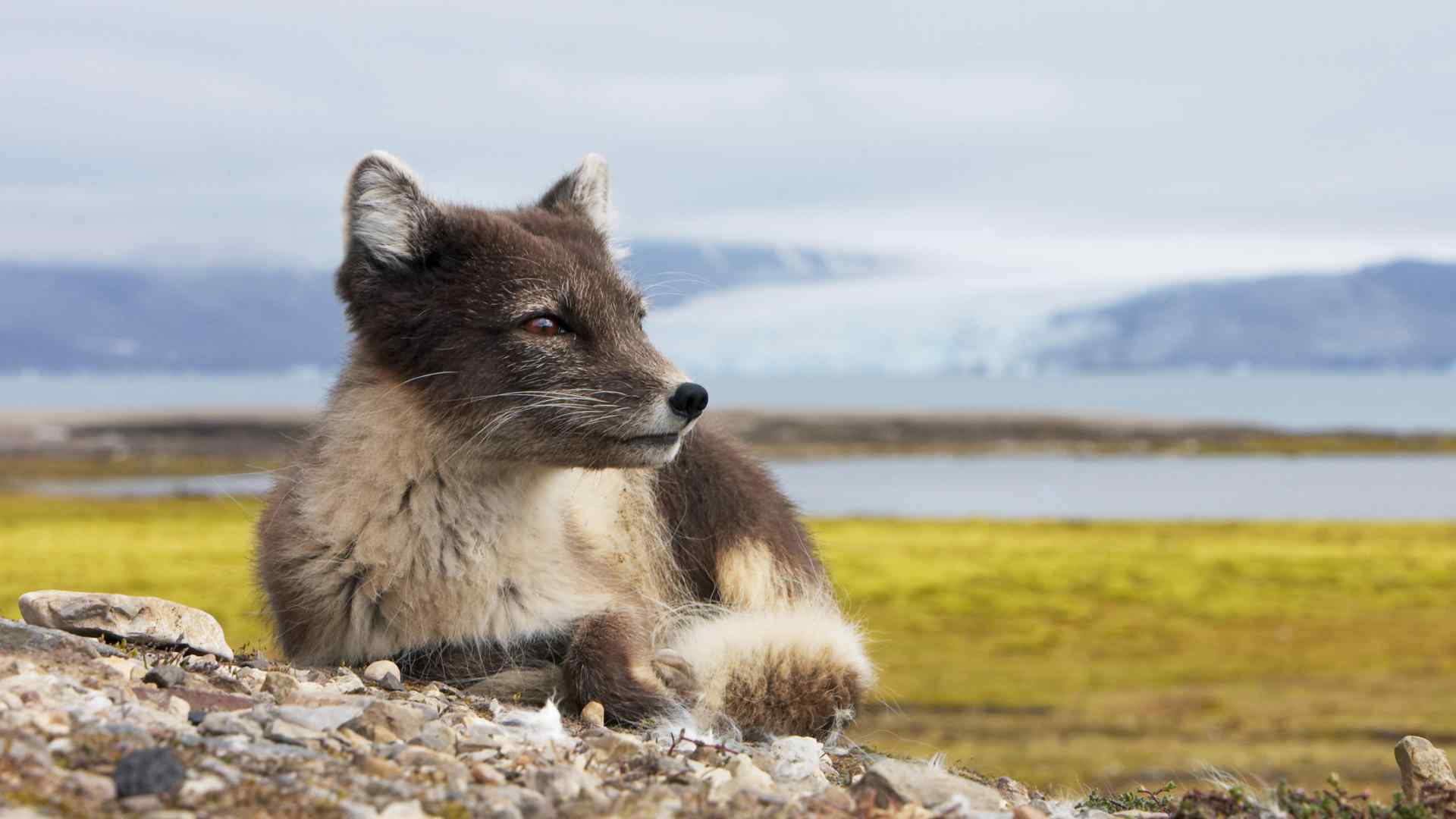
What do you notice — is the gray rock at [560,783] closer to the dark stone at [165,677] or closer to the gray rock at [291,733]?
the gray rock at [291,733]

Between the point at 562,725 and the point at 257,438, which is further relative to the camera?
the point at 257,438

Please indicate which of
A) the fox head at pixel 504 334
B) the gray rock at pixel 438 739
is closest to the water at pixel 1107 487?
the fox head at pixel 504 334

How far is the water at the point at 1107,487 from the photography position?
72625 millimetres

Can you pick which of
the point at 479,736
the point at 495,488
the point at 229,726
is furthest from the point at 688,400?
the point at 229,726

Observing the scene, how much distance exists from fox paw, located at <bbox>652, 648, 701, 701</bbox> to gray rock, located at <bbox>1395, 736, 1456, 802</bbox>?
2.83 m

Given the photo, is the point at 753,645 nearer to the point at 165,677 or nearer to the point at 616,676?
the point at 616,676

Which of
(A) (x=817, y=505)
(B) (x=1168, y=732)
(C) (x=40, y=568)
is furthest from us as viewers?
(A) (x=817, y=505)

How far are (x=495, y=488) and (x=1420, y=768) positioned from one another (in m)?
3.95

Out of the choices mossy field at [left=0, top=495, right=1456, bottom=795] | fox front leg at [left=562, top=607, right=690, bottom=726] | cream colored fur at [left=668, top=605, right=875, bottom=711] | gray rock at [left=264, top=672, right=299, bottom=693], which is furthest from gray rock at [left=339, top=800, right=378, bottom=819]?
mossy field at [left=0, top=495, right=1456, bottom=795]

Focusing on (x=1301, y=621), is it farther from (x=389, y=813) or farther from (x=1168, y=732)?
(x=389, y=813)

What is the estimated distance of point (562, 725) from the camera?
5.34m

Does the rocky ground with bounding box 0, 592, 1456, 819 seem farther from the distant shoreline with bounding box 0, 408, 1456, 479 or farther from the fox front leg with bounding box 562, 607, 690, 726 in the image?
the distant shoreline with bounding box 0, 408, 1456, 479

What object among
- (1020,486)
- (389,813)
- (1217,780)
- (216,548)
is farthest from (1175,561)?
(1020,486)

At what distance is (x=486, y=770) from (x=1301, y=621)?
32005 mm
